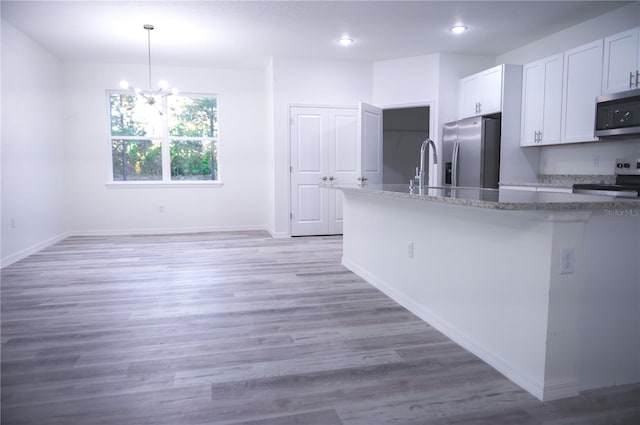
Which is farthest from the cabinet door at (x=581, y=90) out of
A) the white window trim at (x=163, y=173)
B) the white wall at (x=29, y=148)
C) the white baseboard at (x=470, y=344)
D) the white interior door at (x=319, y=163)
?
the white wall at (x=29, y=148)

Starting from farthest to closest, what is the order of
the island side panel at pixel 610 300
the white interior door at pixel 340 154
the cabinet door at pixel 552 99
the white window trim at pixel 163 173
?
the white window trim at pixel 163 173 → the white interior door at pixel 340 154 → the cabinet door at pixel 552 99 → the island side panel at pixel 610 300

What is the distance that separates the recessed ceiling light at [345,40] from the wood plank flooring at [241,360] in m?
2.95

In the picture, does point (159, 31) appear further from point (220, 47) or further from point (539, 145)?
point (539, 145)

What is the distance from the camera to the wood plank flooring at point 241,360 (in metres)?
1.82

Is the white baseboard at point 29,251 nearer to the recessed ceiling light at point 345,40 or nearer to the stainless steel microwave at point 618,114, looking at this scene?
the recessed ceiling light at point 345,40

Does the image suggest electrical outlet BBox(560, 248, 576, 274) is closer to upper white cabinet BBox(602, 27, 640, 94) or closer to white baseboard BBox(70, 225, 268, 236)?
upper white cabinet BBox(602, 27, 640, 94)

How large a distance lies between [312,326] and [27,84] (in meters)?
4.86

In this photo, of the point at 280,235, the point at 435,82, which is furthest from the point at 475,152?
the point at 280,235

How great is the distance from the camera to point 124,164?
6.88m

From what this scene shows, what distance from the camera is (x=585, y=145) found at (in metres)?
4.67

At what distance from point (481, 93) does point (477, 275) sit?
12.4 feet

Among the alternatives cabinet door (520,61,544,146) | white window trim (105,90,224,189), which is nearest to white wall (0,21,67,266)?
white window trim (105,90,224,189)

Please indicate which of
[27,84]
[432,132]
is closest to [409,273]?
[432,132]

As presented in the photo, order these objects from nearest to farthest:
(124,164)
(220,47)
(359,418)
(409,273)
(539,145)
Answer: (359,418)
(409,273)
(539,145)
(220,47)
(124,164)
